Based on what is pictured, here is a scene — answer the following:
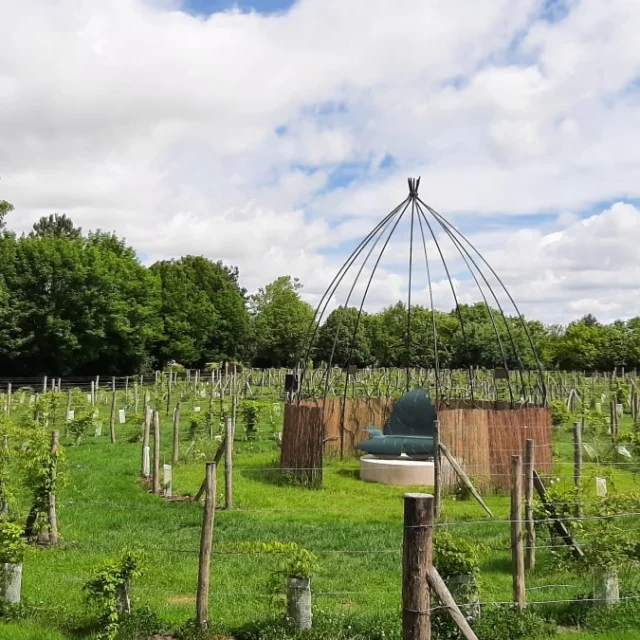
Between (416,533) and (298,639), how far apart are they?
6.00ft

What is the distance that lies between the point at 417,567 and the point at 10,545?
407 cm

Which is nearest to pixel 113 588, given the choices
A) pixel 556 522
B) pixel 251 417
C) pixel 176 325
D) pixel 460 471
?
pixel 556 522

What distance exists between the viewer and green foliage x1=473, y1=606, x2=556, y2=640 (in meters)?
5.87

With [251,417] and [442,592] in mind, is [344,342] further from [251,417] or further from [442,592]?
[442,592]

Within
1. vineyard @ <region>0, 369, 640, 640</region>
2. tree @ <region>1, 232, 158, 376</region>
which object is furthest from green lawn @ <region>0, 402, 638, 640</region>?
tree @ <region>1, 232, 158, 376</region>

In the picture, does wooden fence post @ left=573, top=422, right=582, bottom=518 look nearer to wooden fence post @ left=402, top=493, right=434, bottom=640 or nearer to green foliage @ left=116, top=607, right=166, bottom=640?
wooden fence post @ left=402, top=493, right=434, bottom=640

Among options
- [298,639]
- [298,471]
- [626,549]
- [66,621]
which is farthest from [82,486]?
[626,549]

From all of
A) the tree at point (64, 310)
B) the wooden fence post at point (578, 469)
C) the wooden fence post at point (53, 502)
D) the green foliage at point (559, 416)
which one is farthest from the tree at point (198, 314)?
the wooden fence post at point (578, 469)

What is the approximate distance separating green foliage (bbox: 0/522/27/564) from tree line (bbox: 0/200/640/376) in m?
21.7

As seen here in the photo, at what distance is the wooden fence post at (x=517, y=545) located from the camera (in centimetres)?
629

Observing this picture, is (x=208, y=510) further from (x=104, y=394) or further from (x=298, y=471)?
(x=104, y=394)

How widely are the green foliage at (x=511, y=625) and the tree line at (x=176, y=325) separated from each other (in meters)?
21.4

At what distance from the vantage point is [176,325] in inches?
2127

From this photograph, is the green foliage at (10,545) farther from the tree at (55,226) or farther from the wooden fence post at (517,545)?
the tree at (55,226)
